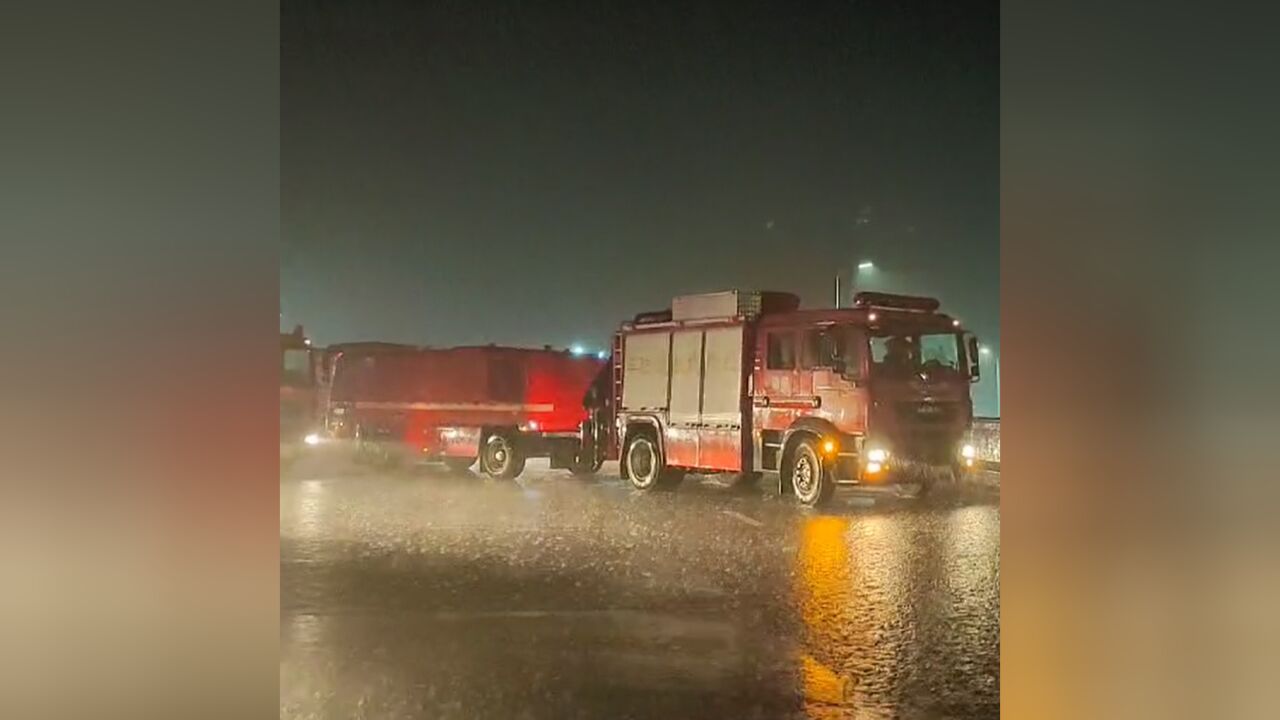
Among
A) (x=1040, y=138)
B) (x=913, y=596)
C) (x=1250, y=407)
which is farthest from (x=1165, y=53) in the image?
(x=913, y=596)

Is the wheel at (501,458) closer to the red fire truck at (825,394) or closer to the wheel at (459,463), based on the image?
the wheel at (459,463)

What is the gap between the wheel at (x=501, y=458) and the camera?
2.27 meters

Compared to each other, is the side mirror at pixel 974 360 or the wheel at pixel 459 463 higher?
the side mirror at pixel 974 360

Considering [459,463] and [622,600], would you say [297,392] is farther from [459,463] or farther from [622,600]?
[622,600]

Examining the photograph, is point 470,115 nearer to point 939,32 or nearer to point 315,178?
point 315,178

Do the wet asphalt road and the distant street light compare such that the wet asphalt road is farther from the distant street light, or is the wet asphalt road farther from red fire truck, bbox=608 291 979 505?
the distant street light

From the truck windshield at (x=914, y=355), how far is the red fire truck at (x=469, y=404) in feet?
2.24

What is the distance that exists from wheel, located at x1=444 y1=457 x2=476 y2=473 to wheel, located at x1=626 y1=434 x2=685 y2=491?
380mm

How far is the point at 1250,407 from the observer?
2.46 m

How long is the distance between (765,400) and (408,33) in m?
1.20

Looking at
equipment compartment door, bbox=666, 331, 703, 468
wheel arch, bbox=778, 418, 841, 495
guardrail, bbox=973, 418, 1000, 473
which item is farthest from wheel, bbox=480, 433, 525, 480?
guardrail, bbox=973, 418, 1000, 473

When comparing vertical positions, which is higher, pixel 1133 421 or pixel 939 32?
pixel 939 32

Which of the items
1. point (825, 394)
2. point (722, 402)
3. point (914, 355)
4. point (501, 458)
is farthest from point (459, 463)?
point (914, 355)

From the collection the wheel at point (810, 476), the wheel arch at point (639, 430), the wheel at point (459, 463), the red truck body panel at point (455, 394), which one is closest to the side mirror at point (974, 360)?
the wheel at point (810, 476)
